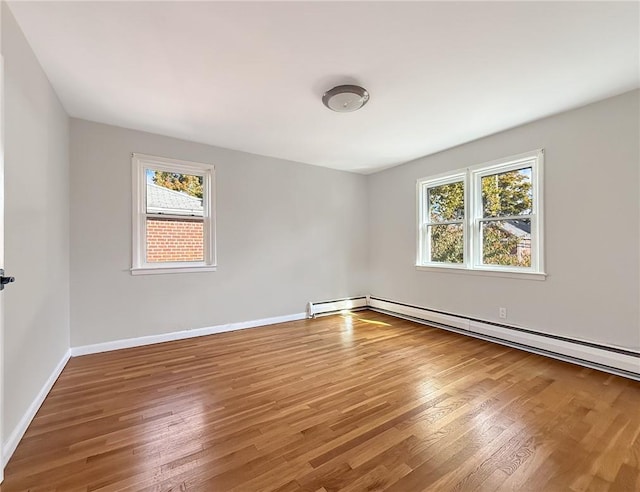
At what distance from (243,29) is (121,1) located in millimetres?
663

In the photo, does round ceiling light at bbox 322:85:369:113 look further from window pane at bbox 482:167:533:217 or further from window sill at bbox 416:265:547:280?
window sill at bbox 416:265:547:280

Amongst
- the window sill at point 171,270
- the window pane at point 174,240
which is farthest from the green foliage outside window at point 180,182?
the window sill at point 171,270

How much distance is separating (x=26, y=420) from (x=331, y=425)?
1.94 metres

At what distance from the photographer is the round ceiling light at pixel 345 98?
2.46 m

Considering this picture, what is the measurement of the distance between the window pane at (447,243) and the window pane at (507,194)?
46cm

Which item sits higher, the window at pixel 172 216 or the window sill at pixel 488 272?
the window at pixel 172 216

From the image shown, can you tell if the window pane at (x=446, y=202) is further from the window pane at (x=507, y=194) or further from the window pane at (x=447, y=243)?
the window pane at (x=507, y=194)

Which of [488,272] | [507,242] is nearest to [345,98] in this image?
[507,242]

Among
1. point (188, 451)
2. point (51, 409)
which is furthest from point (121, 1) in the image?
point (51, 409)

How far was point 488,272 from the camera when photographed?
11.9 ft

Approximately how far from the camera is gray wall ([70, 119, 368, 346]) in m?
3.17

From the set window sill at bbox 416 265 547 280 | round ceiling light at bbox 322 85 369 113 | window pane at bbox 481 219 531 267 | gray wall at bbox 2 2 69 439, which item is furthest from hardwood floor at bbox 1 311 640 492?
round ceiling light at bbox 322 85 369 113

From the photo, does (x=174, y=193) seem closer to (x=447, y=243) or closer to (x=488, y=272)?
(x=447, y=243)

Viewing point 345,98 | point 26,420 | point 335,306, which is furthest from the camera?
point 335,306
